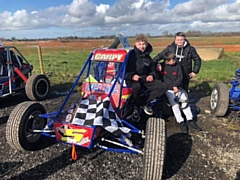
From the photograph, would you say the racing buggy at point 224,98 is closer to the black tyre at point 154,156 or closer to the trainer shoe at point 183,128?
the trainer shoe at point 183,128

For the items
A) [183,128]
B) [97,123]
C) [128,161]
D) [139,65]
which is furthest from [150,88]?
[97,123]

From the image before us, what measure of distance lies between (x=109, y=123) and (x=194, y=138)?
6.43ft

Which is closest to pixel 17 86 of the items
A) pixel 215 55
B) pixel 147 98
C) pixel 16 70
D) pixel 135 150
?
pixel 16 70

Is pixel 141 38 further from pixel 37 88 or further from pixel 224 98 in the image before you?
pixel 37 88

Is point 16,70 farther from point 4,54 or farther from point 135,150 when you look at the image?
point 135,150

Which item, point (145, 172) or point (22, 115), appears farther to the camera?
point (22, 115)

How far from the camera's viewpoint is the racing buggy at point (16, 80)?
6.73 metres

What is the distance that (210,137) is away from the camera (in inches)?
185

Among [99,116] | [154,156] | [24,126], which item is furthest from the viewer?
[24,126]

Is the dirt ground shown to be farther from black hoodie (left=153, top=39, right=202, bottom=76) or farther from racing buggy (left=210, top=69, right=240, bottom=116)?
black hoodie (left=153, top=39, right=202, bottom=76)

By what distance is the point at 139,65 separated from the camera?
4.55m

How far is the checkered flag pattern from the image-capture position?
3.43m

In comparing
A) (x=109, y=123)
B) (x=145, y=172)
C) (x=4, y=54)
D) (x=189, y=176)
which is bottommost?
(x=189, y=176)

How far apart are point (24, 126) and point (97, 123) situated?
3.95 ft
